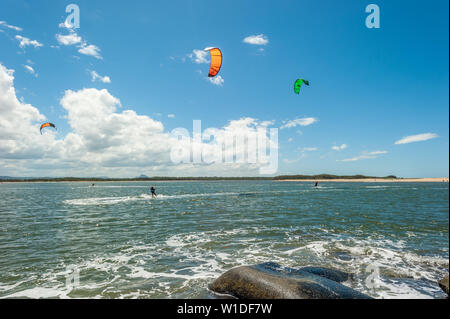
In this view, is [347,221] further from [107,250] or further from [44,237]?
[44,237]

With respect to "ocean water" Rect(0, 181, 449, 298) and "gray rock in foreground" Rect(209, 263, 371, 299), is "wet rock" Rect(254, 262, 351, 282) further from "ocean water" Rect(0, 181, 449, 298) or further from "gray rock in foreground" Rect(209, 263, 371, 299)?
"ocean water" Rect(0, 181, 449, 298)

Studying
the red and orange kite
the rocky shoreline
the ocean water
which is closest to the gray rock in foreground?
the rocky shoreline

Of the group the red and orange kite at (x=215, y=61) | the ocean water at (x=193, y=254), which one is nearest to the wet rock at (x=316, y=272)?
the ocean water at (x=193, y=254)

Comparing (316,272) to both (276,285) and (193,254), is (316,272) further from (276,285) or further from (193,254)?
(193,254)

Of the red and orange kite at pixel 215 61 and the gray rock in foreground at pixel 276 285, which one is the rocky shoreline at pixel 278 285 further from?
the red and orange kite at pixel 215 61

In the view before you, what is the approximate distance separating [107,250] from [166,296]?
255 inches

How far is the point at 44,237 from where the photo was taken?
1473 cm

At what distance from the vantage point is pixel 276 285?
650cm

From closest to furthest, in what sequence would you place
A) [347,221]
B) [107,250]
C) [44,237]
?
[107,250] → [44,237] → [347,221]

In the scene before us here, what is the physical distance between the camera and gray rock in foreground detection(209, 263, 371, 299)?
6.18 meters

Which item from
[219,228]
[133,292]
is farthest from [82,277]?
[219,228]

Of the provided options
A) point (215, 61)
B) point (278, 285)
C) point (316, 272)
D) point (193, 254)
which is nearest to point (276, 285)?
point (278, 285)

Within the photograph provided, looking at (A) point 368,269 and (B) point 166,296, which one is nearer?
(B) point 166,296
